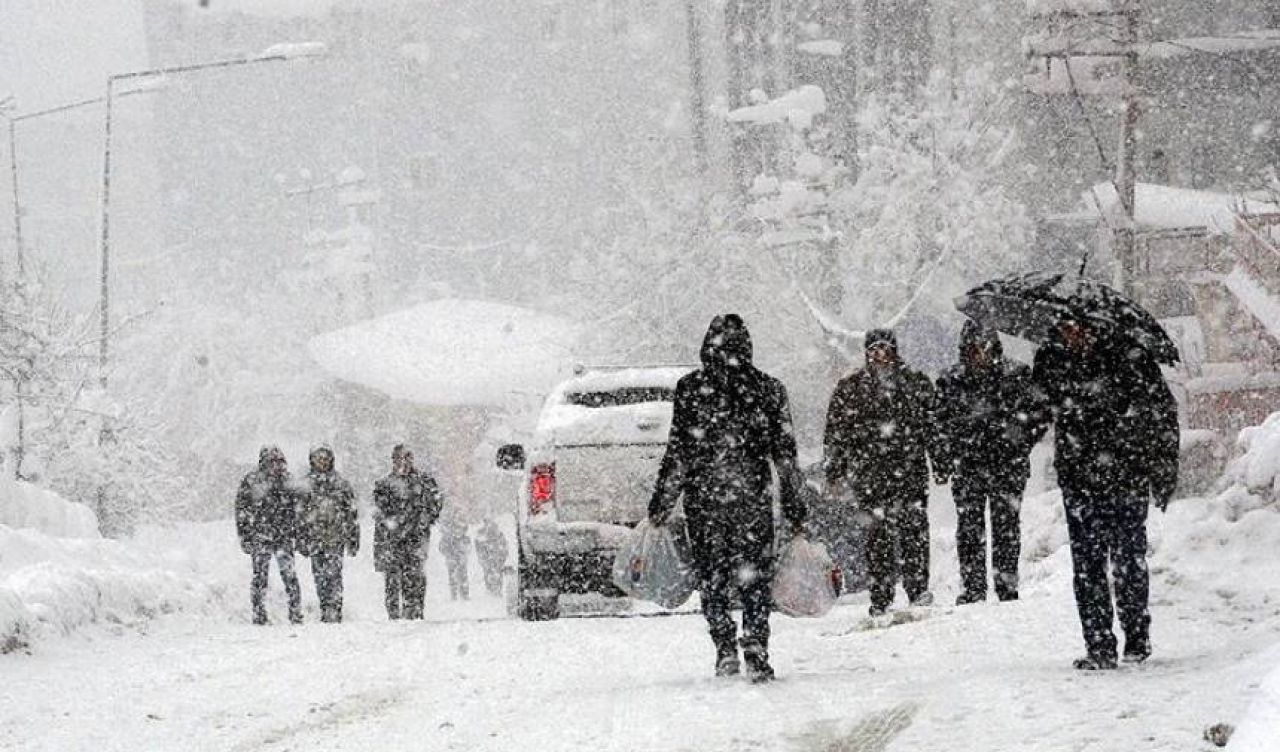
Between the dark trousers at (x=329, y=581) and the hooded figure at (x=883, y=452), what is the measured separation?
19.9 feet

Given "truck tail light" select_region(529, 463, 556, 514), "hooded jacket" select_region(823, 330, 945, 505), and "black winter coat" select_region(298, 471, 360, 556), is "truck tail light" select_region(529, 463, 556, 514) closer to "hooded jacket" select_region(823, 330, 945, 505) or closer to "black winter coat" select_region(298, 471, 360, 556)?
"hooded jacket" select_region(823, 330, 945, 505)

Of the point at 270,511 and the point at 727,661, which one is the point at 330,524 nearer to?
the point at 270,511

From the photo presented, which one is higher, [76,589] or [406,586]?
[76,589]

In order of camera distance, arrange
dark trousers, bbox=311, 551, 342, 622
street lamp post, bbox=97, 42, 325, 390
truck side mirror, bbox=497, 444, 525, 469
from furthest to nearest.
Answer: street lamp post, bbox=97, 42, 325, 390
dark trousers, bbox=311, 551, 342, 622
truck side mirror, bbox=497, 444, 525, 469

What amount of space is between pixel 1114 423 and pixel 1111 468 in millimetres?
213

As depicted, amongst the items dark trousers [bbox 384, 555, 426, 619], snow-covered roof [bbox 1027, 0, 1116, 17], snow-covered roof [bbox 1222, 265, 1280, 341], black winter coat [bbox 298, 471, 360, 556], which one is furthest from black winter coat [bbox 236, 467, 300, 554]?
snow-covered roof [bbox 1027, 0, 1116, 17]

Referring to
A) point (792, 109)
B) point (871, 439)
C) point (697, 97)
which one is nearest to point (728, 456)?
point (871, 439)

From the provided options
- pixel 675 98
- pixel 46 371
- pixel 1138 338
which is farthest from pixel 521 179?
pixel 1138 338

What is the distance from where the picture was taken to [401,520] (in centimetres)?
1547

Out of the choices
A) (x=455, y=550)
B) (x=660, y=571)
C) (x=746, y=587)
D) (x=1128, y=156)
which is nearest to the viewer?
(x=746, y=587)

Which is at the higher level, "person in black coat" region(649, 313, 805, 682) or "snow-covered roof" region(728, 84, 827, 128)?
"snow-covered roof" region(728, 84, 827, 128)

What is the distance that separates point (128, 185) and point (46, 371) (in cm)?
7747

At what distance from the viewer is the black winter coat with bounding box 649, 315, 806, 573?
8.27 meters

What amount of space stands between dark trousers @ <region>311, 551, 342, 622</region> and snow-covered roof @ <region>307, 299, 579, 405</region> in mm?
34278
